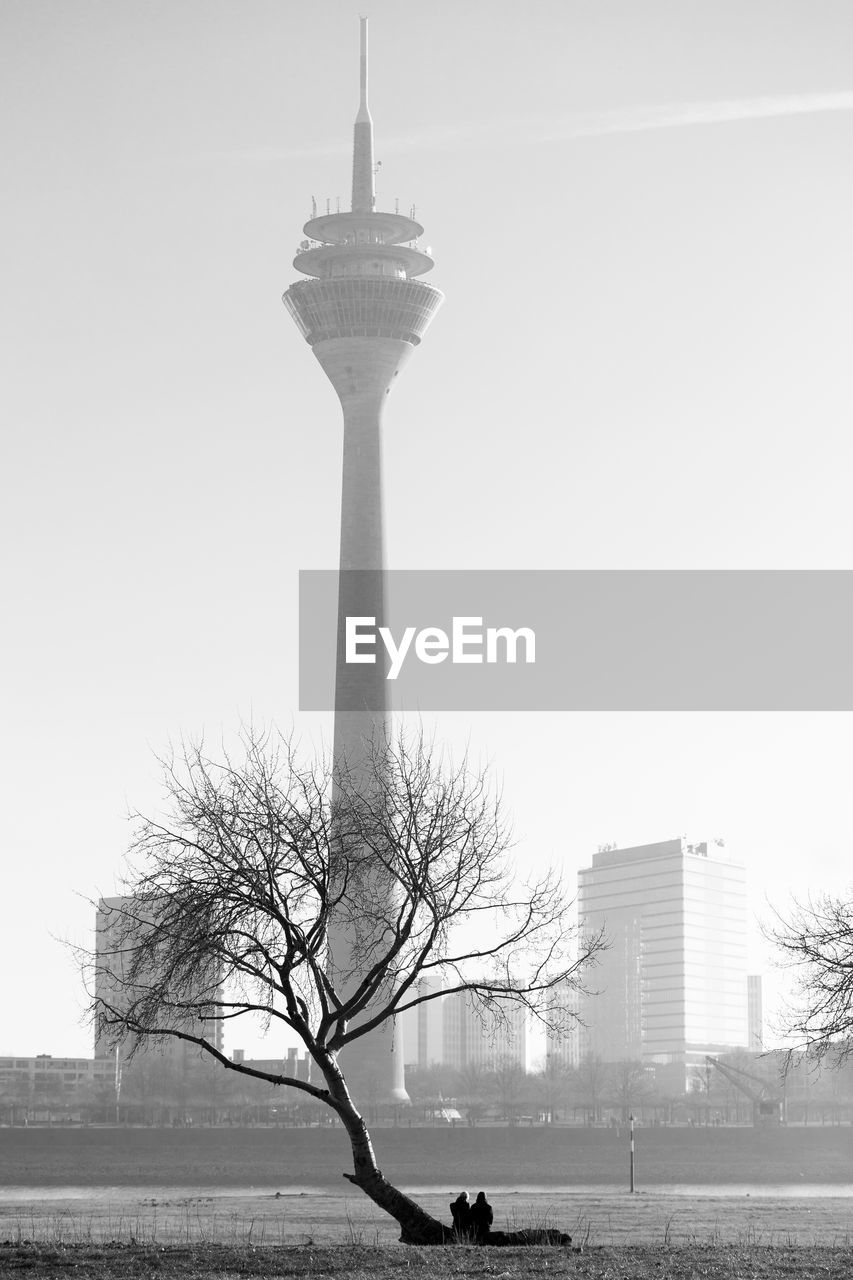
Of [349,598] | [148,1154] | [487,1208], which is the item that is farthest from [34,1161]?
[487,1208]

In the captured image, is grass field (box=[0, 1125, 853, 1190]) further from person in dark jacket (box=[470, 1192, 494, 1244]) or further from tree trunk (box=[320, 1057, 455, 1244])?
person in dark jacket (box=[470, 1192, 494, 1244])

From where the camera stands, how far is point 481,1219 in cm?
3219

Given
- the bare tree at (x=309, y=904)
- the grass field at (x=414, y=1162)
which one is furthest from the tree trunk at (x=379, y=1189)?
the grass field at (x=414, y=1162)

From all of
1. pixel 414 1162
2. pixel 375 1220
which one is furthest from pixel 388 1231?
pixel 414 1162

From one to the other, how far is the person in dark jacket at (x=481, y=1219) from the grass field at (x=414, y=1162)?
6015 centimetres

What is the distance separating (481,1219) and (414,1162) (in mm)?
114438

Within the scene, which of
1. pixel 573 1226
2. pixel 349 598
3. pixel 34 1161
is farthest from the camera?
pixel 349 598

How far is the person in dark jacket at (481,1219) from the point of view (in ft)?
105

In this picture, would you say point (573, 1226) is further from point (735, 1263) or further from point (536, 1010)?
point (735, 1263)

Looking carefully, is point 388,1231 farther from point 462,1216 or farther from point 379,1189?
point 462,1216

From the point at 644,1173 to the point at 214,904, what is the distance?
87550 millimetres

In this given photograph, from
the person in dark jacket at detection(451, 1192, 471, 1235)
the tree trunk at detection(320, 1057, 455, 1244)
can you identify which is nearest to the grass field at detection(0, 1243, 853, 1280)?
the tree trunk at detection(320, 1057, 455, 1244)

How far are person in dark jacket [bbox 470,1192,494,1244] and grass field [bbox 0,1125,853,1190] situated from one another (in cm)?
6015

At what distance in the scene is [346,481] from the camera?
194 meters
